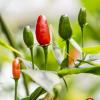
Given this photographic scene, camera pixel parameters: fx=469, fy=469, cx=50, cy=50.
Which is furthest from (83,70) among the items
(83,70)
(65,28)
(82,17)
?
(82,17)

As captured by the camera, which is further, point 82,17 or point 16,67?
point 82,17

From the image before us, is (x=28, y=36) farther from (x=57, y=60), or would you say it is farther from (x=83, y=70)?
(x=83, y=70)

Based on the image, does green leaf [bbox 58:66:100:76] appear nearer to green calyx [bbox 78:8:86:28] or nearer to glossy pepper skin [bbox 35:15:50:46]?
glossy pepper skin [bbox 35:15:50:46]

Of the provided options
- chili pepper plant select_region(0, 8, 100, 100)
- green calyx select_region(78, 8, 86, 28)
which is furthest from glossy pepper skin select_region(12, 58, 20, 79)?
green calyx select_region(78, 8, 86, 28)

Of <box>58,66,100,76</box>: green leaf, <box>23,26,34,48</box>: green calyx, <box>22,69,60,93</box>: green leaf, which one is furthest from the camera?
<box>23,26,34,48</box>: green calyx

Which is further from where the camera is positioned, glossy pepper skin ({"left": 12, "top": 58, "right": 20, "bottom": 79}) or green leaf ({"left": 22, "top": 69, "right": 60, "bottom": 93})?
glossy pepper skin ({"left": 12, "top": 58, "right": 20, "bottom": 79})

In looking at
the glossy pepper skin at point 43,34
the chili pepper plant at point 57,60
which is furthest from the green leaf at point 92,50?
the glossy pepper skin at point 43,34

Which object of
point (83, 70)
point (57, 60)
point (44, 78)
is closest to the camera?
point (44, 78)
